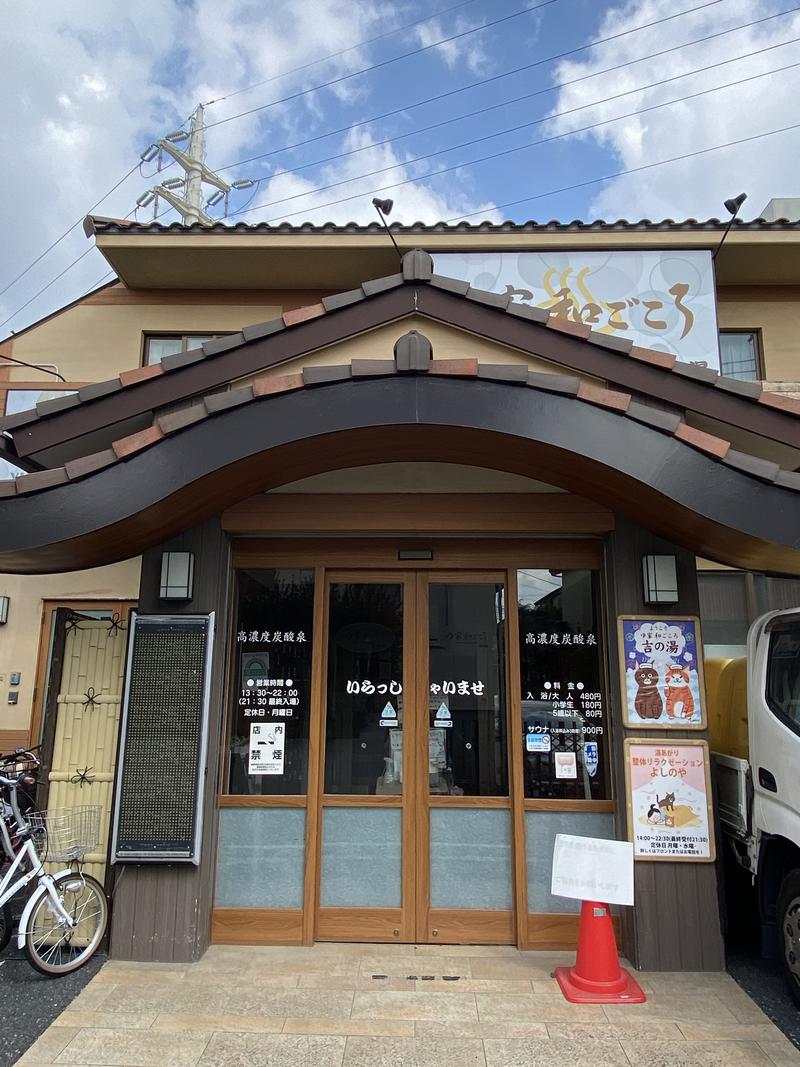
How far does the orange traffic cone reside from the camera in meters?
4.33

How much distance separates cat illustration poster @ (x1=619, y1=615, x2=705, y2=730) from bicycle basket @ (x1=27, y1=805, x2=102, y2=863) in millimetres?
3793

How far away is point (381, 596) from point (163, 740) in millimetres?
1865

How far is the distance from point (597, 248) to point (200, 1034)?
25.4 ft

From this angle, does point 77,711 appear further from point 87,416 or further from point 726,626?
point 726,626

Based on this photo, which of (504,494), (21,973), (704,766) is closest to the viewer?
(21,973)

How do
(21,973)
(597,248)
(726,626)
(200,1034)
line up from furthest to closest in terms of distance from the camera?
(597,248), (726,626), (21,973), (200,1034)

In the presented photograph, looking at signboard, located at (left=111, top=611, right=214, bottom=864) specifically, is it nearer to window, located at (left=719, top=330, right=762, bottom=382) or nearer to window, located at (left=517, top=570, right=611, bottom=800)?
window, located at (left=517, top=570, right=611, bottom=800)

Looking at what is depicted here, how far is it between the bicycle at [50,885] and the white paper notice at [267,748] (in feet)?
3.75

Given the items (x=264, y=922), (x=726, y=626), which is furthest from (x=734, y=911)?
(x=264, y=922)

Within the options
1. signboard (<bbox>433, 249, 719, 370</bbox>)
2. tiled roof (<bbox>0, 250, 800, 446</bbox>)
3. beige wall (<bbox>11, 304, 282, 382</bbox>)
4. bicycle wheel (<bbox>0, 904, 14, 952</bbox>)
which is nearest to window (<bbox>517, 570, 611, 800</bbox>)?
tiled roof (<bbox>0, 250, 800, 446</bbox>)

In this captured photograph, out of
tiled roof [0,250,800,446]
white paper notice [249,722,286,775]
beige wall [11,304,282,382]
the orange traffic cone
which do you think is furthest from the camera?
beige wall [11,304,282,382]

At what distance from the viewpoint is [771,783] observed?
445cm

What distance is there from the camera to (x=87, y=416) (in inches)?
187

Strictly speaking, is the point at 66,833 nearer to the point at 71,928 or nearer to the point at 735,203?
the point at 71,928
